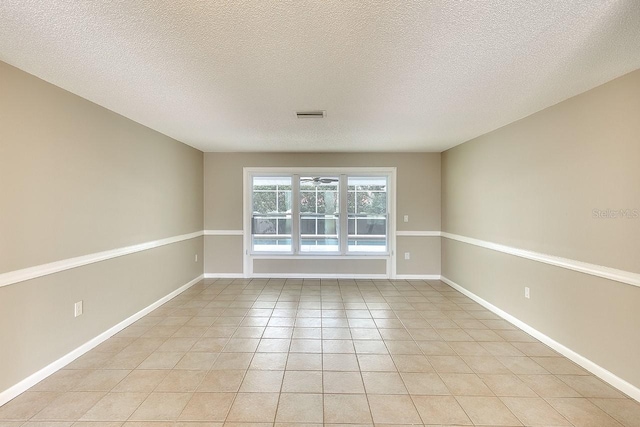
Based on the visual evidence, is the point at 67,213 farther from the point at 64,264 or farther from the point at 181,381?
the point at 181,381

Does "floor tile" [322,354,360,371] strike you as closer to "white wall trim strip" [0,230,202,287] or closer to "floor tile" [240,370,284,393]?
"floor tile" [240,370,284,393]

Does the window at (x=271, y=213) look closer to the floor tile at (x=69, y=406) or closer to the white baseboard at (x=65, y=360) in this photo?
the white baseboard at (x=65, y=360)

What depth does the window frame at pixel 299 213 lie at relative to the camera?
538 centimetres

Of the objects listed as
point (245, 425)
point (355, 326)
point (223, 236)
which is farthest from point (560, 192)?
point (223, 236)

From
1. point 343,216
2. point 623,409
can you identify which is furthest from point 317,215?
point 623,409

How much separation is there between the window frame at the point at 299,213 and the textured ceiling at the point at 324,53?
2266mm

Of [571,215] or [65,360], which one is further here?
[571,215]

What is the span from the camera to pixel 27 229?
216 cm

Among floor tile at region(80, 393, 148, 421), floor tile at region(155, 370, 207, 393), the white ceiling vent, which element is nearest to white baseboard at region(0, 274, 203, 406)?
floor tile at region(80, 393, 148, 421)

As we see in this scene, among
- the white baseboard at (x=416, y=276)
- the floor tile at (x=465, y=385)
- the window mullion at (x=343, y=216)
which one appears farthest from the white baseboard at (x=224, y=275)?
the floor tile at (x=465, y=385)

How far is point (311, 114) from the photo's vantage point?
3.07 m

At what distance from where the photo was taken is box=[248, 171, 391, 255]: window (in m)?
5.48

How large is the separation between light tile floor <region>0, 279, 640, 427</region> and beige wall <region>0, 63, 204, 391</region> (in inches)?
13.3

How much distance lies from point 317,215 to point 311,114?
2661mm
